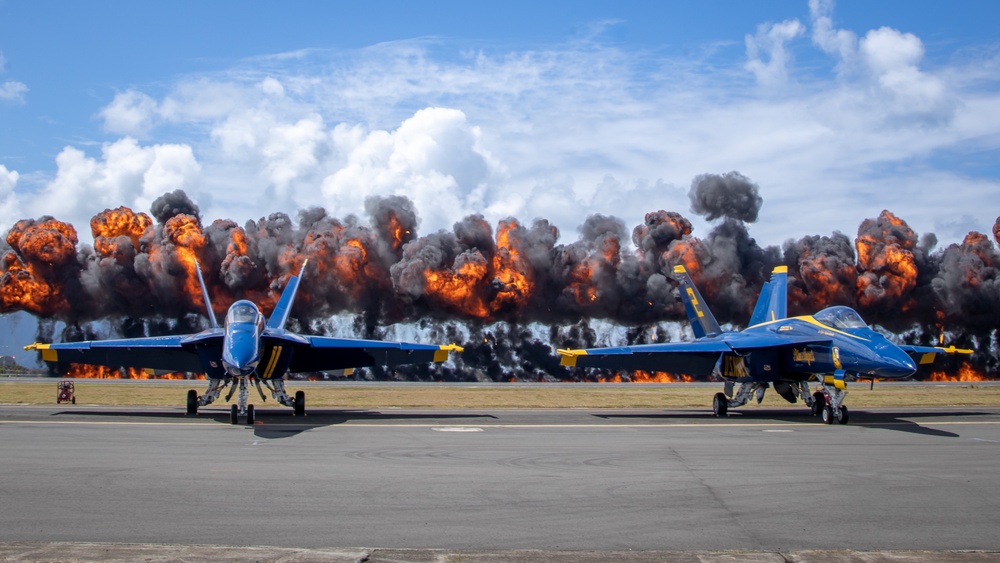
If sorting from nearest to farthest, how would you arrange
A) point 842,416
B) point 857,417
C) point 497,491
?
1. point 497,491
2. point 842,416
3. point 857,417

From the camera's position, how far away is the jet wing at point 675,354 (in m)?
24.9

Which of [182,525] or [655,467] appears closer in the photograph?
[182,525]

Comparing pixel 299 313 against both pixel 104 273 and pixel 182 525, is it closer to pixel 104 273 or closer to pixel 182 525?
pixel 104 273

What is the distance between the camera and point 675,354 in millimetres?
27266

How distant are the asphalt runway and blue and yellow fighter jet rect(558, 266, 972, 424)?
2562 mm

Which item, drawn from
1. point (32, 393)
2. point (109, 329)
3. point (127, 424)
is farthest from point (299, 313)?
point (127, 424)

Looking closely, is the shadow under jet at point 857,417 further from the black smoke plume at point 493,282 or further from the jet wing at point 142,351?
the black smoke plume at point 493,282

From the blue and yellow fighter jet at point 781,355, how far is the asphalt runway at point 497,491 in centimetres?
256

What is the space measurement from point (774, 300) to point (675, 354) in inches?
154

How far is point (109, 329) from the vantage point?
241 ft

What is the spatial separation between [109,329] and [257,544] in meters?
73.8

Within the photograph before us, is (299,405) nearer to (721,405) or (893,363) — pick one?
(721,405)

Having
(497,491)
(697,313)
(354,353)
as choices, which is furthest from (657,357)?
(497,491)

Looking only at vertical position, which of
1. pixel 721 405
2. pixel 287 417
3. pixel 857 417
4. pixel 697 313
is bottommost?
pixel 857 417
